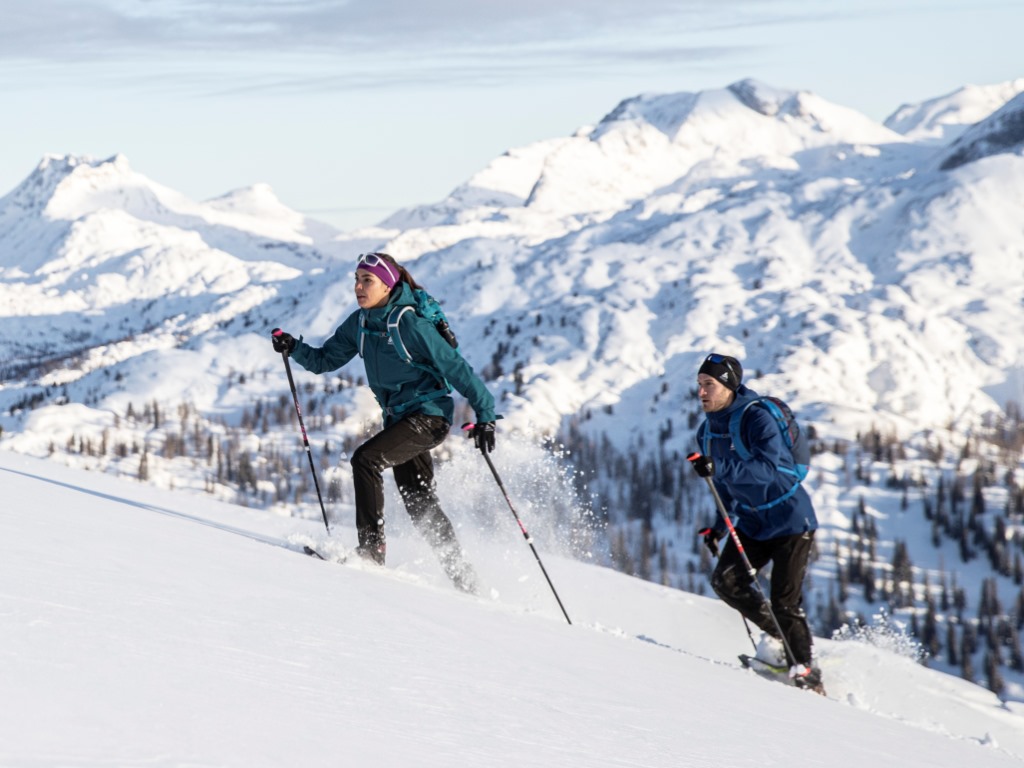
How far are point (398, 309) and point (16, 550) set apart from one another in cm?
398

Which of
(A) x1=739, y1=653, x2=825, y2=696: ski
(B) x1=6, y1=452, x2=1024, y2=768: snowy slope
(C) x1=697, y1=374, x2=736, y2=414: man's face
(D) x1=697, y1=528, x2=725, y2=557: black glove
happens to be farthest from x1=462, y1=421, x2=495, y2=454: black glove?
A: (A) x1=739, y1=653, x2=825, y2=696: ski

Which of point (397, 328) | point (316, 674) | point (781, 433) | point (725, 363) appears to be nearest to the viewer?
point (316, 674)

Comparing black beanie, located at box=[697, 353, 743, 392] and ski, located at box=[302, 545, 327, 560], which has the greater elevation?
black beanie, located at box=[697, 353, 743, 392]

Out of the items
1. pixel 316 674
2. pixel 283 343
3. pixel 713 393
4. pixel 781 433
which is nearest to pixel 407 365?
pixel 283 343

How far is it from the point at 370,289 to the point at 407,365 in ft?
2.54

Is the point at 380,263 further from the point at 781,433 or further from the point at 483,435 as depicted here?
the point at 781,433

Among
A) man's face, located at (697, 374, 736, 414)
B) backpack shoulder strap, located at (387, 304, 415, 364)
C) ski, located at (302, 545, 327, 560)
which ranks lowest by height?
ski, located at (302, 545, 327, 560)

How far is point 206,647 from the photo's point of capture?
217 inches

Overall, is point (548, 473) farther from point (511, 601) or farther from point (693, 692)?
point (693, 692)

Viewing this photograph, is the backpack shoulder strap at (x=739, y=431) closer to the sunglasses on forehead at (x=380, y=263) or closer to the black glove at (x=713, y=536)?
the black glove at (x=713, y=536)

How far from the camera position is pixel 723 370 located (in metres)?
10.4

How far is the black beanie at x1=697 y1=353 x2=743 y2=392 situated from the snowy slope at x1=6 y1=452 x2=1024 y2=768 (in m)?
2.46

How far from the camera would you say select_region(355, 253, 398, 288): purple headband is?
9984 millimetres

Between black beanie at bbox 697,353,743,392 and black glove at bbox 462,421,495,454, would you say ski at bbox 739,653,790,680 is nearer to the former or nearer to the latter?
black beanie at bbox 697,353,743,392
